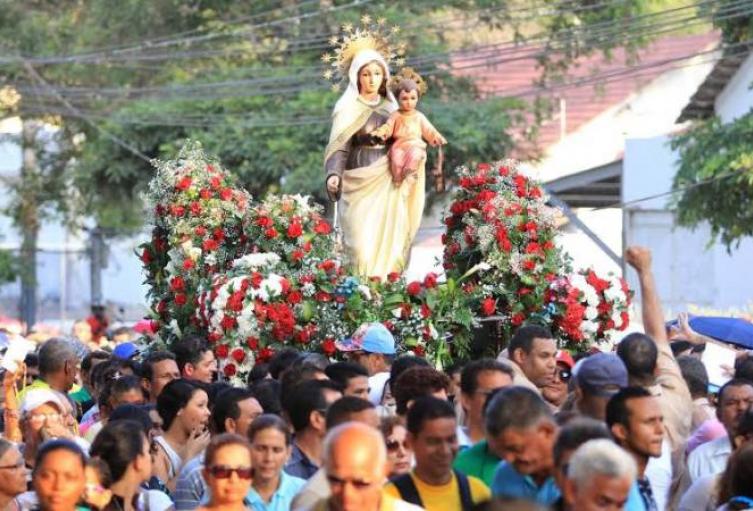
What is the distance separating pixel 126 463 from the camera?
941cm

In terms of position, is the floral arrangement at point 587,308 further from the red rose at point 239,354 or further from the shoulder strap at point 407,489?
the shoulder strap at point 407,489

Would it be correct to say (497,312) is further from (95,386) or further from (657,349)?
(657,349)

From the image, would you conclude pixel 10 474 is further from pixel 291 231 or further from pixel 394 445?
pixel 291 231

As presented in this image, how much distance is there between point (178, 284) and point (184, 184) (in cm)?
83

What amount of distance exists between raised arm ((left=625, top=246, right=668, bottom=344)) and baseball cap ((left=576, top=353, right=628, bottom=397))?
1.34 m

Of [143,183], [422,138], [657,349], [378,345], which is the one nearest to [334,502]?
[657,349]

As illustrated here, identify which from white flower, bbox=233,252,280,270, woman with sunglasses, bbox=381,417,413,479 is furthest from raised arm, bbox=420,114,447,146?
woman with sunglasses, bbox=381,417,413,479

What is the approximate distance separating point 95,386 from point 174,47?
2058 cm

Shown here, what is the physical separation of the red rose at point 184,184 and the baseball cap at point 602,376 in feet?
23.6

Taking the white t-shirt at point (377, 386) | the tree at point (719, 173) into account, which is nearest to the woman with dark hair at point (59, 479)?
the white t-shirt at point (377, 386)

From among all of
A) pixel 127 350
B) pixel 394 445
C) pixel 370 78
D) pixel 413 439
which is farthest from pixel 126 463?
pixel 127 350

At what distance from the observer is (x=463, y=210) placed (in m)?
15.6

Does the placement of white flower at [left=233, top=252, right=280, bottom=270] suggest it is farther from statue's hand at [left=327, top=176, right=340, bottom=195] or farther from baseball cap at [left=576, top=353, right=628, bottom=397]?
baseball cap at [left=576, top=353, right=628, bottom=397]

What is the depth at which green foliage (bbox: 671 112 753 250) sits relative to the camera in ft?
81.0
